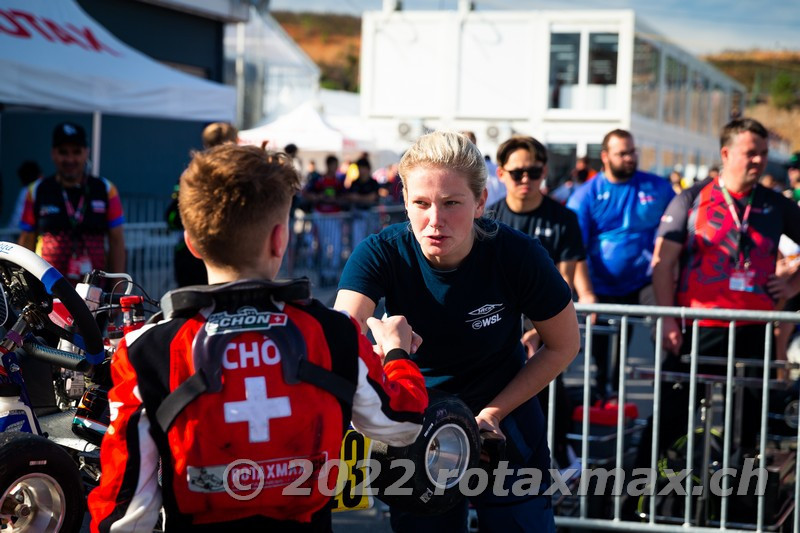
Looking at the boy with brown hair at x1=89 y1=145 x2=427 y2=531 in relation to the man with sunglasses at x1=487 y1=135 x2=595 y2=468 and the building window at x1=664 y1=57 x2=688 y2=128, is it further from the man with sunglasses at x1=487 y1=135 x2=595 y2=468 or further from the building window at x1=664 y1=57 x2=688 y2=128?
the building window at x1=664 y1=57 x2=688 y2=128

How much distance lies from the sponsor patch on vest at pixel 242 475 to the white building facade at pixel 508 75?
30.5 metres

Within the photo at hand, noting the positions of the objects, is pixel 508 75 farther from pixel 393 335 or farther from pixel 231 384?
pixel 231 384

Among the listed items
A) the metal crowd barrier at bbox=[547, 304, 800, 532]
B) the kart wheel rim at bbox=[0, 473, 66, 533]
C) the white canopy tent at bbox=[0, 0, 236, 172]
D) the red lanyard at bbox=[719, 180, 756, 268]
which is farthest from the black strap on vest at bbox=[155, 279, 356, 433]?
the white canopy tent at bbox=[0, 0, 236, 172]

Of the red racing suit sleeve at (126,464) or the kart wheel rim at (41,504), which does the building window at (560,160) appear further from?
the red racing suit sleeve at (126,464)

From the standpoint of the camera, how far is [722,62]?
551 ft

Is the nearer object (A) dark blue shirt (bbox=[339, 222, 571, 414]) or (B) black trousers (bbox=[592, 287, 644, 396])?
(A) dark blue shirt (bbox=[339, 222, 571, 414])

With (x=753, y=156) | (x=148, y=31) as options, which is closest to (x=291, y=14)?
(x=148, y=31)

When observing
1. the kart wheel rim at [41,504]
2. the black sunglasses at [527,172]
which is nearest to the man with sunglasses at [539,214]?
the black sunglasses at [527,172]

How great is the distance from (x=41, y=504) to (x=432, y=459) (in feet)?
4.60

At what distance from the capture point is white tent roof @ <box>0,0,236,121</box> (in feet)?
30.3

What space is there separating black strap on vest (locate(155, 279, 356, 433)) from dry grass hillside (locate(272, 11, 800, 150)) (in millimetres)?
103463

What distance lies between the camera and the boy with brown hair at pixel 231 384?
218cm

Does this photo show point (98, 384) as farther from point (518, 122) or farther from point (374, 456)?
point (518, 122)

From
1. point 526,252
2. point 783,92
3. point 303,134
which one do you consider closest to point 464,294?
point 526,252
